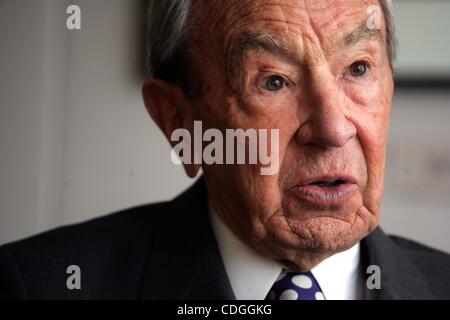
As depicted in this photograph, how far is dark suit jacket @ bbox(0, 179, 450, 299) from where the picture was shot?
0.90 m

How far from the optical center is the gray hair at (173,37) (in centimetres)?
88

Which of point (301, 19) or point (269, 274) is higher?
point (301, 19)

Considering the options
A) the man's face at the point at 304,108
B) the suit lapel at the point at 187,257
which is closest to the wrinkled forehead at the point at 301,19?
the man's face at the point at 304,108

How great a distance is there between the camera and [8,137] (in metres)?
1.14

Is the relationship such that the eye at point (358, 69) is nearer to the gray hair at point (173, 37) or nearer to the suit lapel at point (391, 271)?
the gray hair at point (173, 37)

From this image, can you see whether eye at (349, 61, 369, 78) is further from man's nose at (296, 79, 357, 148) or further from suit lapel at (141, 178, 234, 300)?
suit lapel at (141, 178, 234, 300)

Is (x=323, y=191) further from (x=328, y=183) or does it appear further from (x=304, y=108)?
(x=304, y=108)

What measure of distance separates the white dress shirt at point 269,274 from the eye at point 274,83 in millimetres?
236

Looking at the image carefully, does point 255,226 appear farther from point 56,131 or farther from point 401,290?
point 56,131

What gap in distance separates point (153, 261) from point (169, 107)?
0.78 ft

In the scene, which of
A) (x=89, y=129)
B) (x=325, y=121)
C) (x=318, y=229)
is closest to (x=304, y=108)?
(x=325, y=121)

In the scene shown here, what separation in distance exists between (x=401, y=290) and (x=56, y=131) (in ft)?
2.22

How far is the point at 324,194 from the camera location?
824 millimetres

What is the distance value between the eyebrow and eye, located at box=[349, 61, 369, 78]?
0.03 m
